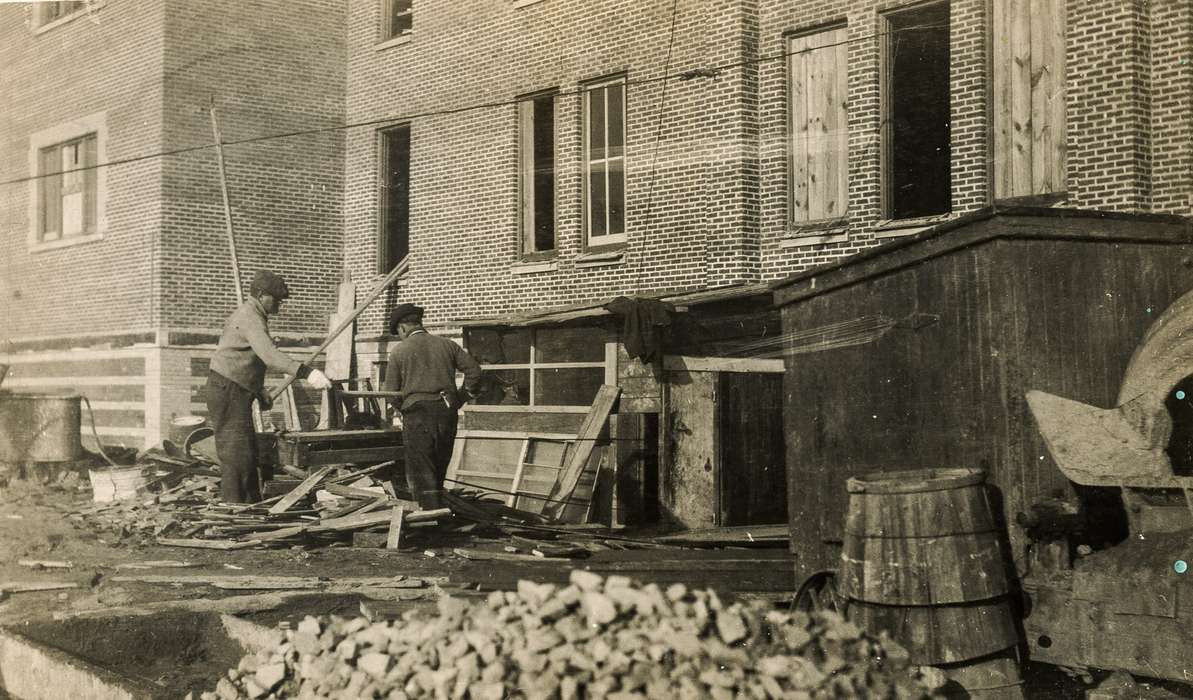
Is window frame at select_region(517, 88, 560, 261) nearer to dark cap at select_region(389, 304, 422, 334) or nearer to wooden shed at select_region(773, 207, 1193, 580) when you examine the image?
dark cap at select_region(389, 304, 422, 334)

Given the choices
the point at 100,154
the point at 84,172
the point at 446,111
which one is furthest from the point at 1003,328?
the point at 84,172

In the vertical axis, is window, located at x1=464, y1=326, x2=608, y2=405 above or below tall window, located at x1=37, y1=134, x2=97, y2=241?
below

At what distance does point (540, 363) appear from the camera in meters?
13.2

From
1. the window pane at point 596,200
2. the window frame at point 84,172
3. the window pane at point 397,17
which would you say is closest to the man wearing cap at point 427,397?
the window pane at point 596,200

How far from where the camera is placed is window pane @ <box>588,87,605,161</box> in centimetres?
1259

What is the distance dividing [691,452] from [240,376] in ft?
14.7

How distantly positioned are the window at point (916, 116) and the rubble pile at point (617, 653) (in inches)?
288

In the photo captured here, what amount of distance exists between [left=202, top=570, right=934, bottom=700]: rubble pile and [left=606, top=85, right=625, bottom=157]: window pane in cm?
856

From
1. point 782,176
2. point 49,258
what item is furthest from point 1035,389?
point 49,258

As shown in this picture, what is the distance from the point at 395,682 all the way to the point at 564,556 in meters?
3.51

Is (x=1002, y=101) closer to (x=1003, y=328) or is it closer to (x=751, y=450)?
(x=751, y=450)

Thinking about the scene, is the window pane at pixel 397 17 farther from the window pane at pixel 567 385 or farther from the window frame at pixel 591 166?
the window pane at pixel 567 385

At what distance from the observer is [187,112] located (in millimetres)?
15789

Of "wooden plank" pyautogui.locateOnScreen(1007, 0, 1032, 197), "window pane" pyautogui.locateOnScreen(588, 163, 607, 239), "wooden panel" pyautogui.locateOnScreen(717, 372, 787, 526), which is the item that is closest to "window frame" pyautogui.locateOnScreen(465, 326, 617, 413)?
"window pane" pyautogui.locateOnScreen(588, 163, 607, 239)
